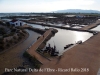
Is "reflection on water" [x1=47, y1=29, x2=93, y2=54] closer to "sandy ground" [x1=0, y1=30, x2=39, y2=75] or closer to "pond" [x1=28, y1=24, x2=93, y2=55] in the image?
"pond" [x1=28, y1=24, x2=93, y2=55]

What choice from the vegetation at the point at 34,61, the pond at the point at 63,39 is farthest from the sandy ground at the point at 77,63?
the pond at the point at 63,39

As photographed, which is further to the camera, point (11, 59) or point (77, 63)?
point (11, 59)

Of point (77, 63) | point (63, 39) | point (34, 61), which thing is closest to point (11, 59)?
point (34, 61)

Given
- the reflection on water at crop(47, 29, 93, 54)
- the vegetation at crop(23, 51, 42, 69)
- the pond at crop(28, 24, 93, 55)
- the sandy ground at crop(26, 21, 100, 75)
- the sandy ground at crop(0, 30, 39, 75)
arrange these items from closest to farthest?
the sandy ground at crop(26, 21, 100, 75) → the vegetation at crop(23, 51, 42, 69) → the sandy ground at crop(0, 30, 39, 75) → the pond at crop(28, 24, 93, 55) → the reflection on water at crop(47, 29, 93, 54)

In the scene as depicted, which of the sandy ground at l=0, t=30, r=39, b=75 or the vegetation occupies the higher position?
the vegetation

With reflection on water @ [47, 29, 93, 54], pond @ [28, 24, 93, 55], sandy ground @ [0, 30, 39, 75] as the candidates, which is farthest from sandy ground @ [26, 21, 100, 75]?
reflection on water @ [47, 29, 93, 54]

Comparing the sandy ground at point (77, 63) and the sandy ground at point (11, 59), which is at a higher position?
the sandy ground at point (77, 63)

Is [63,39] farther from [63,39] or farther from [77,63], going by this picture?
[77,63]

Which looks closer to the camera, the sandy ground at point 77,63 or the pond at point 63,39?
the sandy ground at point 77,63

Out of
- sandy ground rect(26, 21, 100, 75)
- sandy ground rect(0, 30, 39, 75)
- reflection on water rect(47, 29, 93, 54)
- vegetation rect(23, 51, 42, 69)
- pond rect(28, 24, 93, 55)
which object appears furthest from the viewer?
reflection on water rect(47, 29, 93, 54)

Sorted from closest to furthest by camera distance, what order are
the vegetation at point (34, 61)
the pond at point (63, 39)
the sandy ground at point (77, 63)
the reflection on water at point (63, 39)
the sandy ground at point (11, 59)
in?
the sandy ground at point (77, 63) → the vegetation at point (34, 61) → the sandy ground at point (11, 59) → the pond at point (63, 39) → the reflection on water at point (63, 39)

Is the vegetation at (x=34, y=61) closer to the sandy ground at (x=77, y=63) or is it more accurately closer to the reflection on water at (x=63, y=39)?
the sandy ground at (x=77, y=63)

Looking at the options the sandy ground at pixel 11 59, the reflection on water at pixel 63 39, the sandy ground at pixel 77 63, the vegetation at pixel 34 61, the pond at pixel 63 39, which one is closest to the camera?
the sandy ground at pixel 77 63
